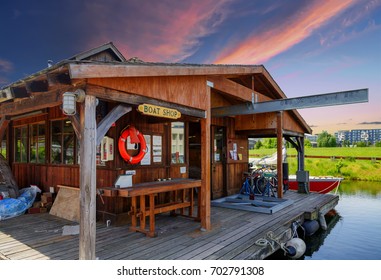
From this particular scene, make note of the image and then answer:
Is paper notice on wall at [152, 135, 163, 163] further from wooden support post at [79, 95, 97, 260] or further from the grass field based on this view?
the grass field

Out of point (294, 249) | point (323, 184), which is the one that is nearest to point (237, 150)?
point (294, 249)

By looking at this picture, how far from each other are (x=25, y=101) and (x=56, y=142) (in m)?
2.45

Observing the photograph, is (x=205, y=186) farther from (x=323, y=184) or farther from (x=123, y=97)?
(x=323, y=184)

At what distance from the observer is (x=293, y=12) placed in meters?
7.11

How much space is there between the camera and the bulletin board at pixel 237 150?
27.2 feet

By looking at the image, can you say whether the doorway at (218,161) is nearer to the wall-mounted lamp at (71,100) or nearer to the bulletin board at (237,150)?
the bulletin board at (237,150)

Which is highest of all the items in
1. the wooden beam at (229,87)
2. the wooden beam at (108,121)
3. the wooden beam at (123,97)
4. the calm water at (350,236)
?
the wooden beam at (229,87)

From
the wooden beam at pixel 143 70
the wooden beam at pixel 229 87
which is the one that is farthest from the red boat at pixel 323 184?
the wooden beam at pixel 143 70

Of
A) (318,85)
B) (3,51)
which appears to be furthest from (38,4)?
(318,85)

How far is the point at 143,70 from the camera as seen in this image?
3318mm

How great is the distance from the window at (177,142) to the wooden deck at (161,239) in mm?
1466

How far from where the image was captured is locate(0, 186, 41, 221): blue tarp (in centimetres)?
550

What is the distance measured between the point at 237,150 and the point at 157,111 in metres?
5.48

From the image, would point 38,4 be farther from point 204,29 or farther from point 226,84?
point 226,84
